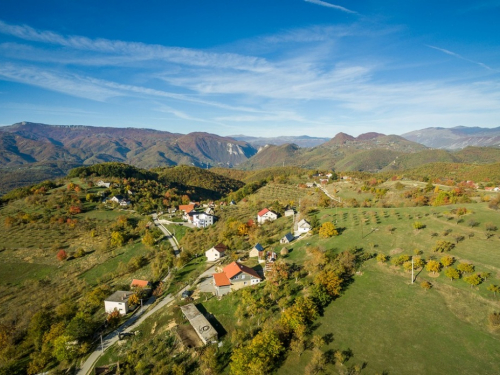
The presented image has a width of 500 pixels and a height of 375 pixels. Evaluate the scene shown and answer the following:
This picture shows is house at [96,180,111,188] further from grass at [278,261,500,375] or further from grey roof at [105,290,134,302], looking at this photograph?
grass at [278,261,500,375]

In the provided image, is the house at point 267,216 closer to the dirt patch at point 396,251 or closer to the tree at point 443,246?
the dirt patch at point 396,251

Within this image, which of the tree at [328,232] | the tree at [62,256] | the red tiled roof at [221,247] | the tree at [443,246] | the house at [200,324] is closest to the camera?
the house at [200,324]

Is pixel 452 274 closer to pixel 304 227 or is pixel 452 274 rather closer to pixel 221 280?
pixel 304 227

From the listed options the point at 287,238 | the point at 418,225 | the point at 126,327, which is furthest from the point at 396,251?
the point at 126,327

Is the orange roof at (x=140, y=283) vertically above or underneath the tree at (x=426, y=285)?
underneath

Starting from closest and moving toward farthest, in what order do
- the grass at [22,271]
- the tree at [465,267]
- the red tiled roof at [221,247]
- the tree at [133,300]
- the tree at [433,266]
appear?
the tree at [465,267]
the tree at [433,266]
the tree at [133,300]
the grass at [22,271]
the red tiled roof at [221,247]

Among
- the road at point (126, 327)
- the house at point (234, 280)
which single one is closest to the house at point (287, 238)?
the house at point (234, 280)

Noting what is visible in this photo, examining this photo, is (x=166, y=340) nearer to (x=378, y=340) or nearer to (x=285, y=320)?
(x=285, y=320)
